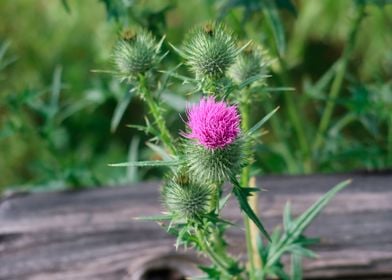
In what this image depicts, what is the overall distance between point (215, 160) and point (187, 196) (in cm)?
8

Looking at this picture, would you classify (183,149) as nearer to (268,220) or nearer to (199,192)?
(199,192)

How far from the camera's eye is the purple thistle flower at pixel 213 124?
1217 millimetres

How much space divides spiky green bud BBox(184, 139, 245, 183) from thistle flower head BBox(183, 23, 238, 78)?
0.43 ft

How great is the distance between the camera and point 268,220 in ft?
6.58

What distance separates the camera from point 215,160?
1264 mm

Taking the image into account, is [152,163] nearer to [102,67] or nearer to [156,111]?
[156,111]

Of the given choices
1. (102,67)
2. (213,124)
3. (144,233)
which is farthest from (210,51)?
(102,67)

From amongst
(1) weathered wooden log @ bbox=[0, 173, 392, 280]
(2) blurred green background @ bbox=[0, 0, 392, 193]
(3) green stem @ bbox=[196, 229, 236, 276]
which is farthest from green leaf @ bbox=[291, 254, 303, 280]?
(2) blurred green background @ bbox=[0, 0, 392, 193]

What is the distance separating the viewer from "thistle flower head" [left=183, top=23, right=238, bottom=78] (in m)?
1.32

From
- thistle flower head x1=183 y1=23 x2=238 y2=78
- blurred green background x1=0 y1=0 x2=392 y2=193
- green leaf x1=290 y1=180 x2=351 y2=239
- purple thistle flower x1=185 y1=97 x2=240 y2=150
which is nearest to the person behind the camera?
purple thistle flower x1=185 y1=97 x2=240 y2=150

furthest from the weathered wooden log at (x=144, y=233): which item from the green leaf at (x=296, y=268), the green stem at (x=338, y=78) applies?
the green stem at (x=338, y=78)

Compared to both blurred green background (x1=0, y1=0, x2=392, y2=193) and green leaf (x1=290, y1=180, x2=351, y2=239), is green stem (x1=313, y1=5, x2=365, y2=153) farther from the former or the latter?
green leaf (x1=290, y1=180, x2=351, y2=239)

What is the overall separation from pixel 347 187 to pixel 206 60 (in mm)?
913

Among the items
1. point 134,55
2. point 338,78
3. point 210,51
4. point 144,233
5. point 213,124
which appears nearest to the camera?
point 213,124
